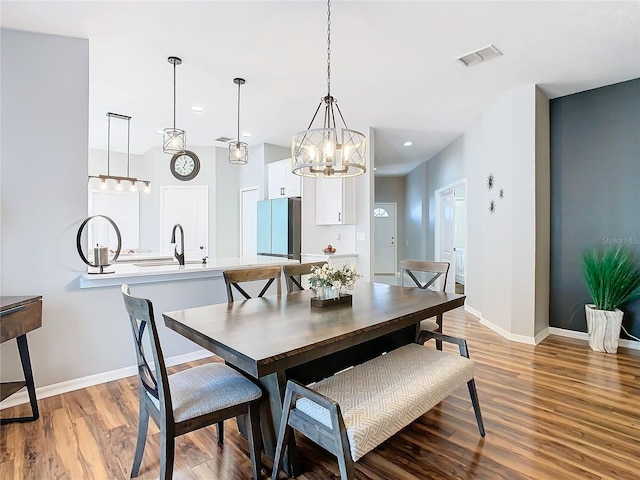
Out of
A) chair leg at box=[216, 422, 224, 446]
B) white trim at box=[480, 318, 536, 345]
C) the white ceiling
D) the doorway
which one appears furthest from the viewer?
the doorway

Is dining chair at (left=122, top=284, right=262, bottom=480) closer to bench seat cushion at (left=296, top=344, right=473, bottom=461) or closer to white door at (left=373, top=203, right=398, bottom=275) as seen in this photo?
bench seat cushion at (left=296, top=344, right=473, bottom=461)

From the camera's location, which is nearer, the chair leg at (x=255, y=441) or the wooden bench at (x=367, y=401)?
the wooden bench at (x=367, y=401)

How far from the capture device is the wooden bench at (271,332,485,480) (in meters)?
1.39

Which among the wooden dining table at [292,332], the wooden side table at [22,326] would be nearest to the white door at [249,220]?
the wooden dining table at [292,332]

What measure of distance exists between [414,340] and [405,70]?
2519mm

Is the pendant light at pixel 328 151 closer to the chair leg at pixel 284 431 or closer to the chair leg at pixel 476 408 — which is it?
the chair leg at pixel 284 431

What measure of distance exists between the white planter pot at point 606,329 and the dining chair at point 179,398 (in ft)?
12.0

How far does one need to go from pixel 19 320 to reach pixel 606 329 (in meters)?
5.03

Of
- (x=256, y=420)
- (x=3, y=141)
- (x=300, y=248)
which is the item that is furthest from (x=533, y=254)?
(x=3, y=141)

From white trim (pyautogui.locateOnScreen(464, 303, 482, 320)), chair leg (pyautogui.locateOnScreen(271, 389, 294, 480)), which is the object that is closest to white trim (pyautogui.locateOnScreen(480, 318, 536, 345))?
white trim (pyautogui.locateOnScreen(464, 303, 482, 320))

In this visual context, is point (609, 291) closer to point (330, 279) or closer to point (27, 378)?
point (330, 279)

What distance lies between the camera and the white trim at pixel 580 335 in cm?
367

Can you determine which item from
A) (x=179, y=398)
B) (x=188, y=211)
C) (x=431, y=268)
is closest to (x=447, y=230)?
(x=431, y=268)

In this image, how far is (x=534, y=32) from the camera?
2.71 metres
